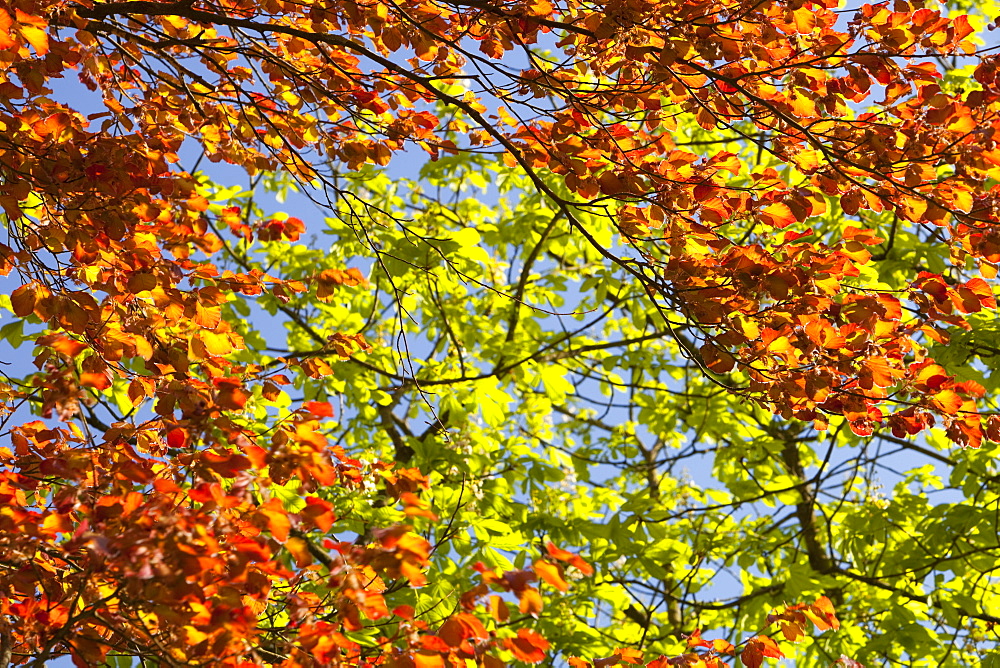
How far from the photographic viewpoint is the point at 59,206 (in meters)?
2.95

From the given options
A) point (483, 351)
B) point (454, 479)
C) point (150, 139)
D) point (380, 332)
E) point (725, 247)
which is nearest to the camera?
point (725, 247)

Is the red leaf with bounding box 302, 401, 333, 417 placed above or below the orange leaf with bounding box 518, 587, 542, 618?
above

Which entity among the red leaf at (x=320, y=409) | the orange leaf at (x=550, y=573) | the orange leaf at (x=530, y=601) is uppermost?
the red leaf at (x=320, y=409)

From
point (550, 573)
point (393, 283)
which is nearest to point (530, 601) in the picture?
point (550, 573)

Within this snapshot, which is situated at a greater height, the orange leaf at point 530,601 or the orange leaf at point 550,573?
the orange leaf at point 550,573

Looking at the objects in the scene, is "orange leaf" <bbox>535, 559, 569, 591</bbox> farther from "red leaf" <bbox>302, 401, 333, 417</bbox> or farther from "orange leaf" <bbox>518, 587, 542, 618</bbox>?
"red leaf" <bbox>302, 401, 333, 417</bbox>

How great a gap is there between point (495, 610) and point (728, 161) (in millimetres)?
1924

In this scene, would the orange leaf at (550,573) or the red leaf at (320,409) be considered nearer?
the orange leaf at (550,573)

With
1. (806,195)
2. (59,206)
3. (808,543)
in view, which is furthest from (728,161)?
(808,543)

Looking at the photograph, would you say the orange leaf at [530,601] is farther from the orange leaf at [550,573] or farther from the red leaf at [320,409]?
the red leaf at [320,409]

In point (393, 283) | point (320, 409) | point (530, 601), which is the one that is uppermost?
point (393, 283)

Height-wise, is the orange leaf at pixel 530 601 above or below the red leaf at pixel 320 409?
below

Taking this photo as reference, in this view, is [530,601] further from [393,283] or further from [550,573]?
[393,283]

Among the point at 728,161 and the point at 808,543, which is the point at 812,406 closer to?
the point at 728,161
